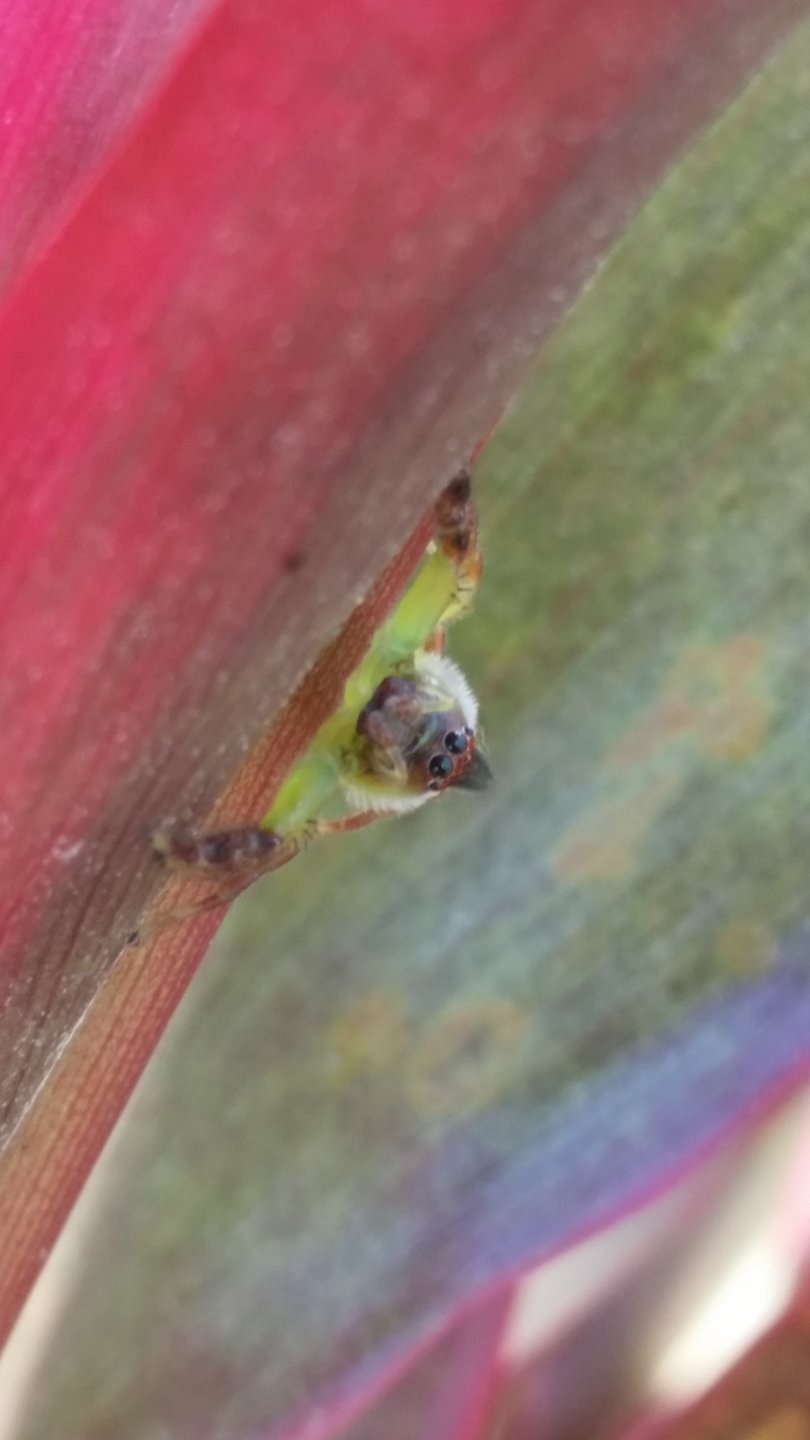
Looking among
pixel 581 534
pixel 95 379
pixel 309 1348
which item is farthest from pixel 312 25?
pixel 309 1348

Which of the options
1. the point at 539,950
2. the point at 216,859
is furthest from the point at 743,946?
the point at 216,859

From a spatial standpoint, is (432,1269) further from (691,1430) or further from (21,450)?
(21,450)

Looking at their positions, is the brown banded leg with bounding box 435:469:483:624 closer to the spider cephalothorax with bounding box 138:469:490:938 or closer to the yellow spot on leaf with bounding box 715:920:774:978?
the spider cephalothorax with bounding box 138:469:490:938

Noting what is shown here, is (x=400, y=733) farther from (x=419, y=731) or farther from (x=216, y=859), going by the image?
(x=216, y=859)

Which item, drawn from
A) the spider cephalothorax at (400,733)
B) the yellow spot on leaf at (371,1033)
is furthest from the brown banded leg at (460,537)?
the yellow spot on leaf at (371,1033)

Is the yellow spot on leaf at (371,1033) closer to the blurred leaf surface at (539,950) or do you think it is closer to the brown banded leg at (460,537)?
the blurred leaf surface at (539,950)
